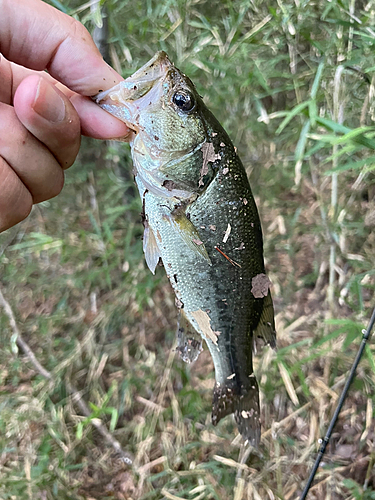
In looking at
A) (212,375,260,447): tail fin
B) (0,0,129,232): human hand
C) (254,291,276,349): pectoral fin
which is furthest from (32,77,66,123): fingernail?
(212,375,260,447): tail fin

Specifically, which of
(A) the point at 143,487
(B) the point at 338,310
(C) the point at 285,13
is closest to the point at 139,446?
(A) the point at 143,487

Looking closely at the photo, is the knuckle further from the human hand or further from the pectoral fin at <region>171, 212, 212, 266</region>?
the pectoral fin at <region>171, 212, 212, 266</region>

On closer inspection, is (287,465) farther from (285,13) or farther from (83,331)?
(285,13)

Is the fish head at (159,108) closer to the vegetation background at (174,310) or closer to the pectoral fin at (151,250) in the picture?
the pectoral fin at (151,250)

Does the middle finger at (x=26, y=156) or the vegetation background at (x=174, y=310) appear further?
the vegetation background at (x=174, y=310)

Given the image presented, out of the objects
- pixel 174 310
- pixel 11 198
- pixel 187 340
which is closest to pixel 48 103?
pixel 11 198

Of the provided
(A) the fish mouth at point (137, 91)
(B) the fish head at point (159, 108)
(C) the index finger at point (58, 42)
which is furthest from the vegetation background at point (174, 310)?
(A) the fish mouth at point (137, 91)
